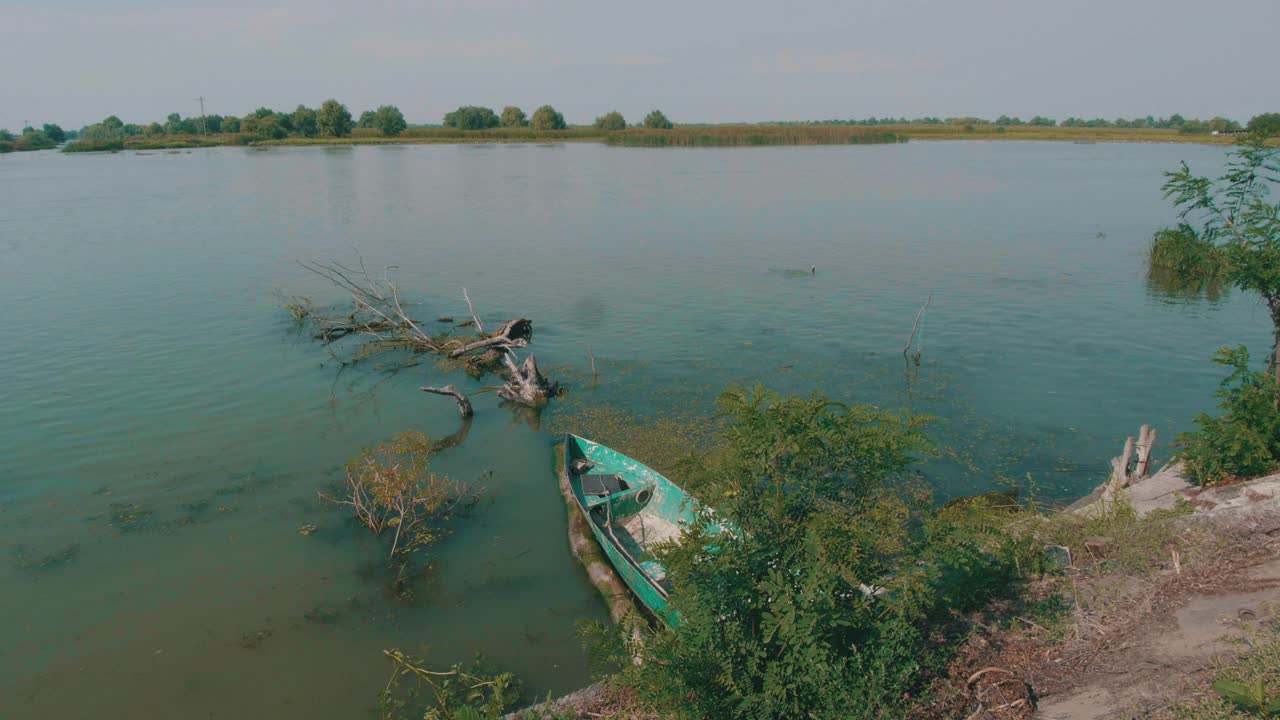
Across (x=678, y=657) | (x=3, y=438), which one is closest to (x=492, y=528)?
(x=678, y=657)

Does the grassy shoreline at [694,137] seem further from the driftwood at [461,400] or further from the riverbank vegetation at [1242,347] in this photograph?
the riverbank vegetation at [1242,347]

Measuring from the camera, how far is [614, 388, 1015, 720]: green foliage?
18.9 ft

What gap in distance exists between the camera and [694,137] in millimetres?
98438

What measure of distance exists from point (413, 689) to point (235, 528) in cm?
542

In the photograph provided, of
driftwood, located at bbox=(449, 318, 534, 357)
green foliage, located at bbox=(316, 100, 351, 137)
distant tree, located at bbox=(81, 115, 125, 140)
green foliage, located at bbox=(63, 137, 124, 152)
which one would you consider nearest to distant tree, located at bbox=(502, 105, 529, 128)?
green foliage, located at bbox=(316, 100, 351, 137)

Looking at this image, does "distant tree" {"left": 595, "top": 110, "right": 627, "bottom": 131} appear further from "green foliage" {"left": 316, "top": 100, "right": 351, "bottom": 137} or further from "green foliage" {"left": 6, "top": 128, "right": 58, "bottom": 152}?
"green foliage" {"left": 6, "top": 128, "right": 58, "bottom": 152}

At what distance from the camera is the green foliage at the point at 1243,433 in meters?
10.1

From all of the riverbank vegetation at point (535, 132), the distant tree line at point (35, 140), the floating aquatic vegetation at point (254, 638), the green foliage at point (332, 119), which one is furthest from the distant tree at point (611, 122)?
the floating aquatic vegetation at point (254, 638)

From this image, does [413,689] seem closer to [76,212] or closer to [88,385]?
[88,385]

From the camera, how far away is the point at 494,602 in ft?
35.6

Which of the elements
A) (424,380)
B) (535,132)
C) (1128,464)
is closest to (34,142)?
(535,132)

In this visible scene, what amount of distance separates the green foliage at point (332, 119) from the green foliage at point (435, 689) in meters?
129

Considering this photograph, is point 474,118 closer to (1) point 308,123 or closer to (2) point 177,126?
(1) point 308,123

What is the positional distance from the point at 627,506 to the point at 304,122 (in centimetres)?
13442
